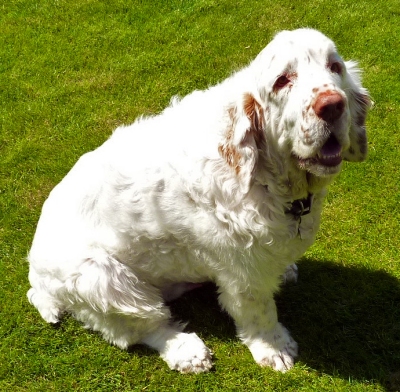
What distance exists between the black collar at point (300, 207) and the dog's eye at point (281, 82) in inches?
31.1

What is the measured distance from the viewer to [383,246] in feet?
14.7

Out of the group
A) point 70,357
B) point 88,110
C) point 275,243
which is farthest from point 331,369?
point 88,110

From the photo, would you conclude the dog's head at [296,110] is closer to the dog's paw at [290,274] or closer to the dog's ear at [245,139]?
the dog's ear at [245,139]

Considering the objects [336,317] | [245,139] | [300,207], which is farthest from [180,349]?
[245,139]

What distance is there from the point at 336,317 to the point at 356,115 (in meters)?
1.75

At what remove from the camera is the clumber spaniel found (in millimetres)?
2791

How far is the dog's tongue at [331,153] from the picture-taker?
2.79 metres

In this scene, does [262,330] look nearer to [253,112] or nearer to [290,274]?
[290,274]

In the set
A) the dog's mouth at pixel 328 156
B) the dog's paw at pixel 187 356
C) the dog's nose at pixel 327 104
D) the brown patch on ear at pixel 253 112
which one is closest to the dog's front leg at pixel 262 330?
the dog's paw at pixel 187 356

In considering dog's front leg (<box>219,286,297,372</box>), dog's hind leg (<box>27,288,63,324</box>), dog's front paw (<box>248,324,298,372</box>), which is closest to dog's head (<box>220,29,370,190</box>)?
dog's front leg (<box>219,286,297,372</box>)

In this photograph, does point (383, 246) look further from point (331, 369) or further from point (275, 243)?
point (275, 243)

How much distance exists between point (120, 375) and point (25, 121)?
3.48m

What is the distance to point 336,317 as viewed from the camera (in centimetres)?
407

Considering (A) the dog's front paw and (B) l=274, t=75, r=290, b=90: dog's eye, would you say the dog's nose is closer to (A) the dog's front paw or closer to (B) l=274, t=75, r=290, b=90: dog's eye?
(B) l=274, t=75, r=290, b=90: dog's eye
